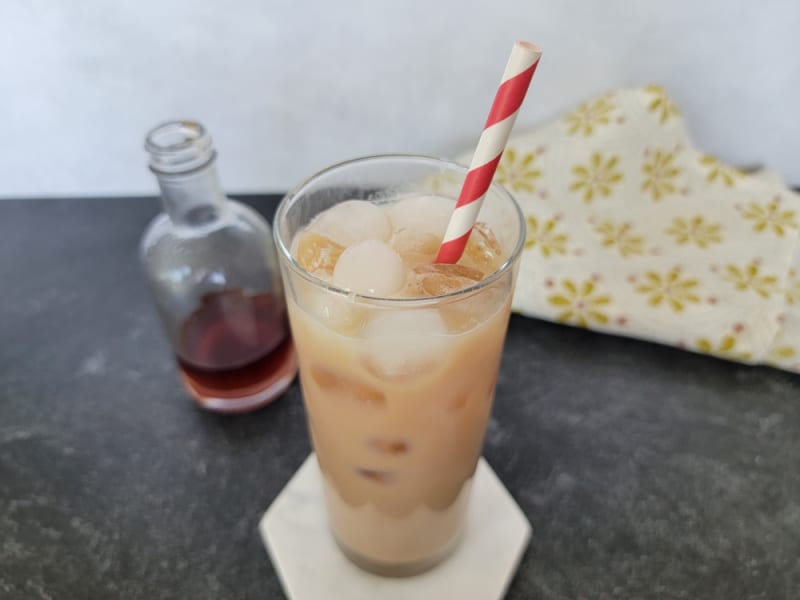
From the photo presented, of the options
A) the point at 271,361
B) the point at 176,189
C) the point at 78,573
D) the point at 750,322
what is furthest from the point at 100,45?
the point at 750,322

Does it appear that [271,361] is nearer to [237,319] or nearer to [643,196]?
[237,319]

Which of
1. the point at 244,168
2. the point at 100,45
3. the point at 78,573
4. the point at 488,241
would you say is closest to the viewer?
the point at 488,241

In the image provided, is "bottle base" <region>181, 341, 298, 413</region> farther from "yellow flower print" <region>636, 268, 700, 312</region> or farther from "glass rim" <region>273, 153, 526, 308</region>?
"yellow flower print" <region>636, 268, 700, 312</region>

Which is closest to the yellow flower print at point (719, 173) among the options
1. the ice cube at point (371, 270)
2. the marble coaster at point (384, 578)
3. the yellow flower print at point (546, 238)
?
the yellow flower print at point (546, 238)

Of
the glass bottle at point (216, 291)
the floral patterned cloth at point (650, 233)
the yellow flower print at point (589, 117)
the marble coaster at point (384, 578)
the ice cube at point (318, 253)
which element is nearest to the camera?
the ice cube at point (318, 253)

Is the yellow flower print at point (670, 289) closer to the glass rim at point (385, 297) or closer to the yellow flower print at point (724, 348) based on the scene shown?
the yellow flower print at point (724, 348)

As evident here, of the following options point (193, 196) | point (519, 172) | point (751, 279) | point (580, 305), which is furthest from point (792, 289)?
point (193, 196)
